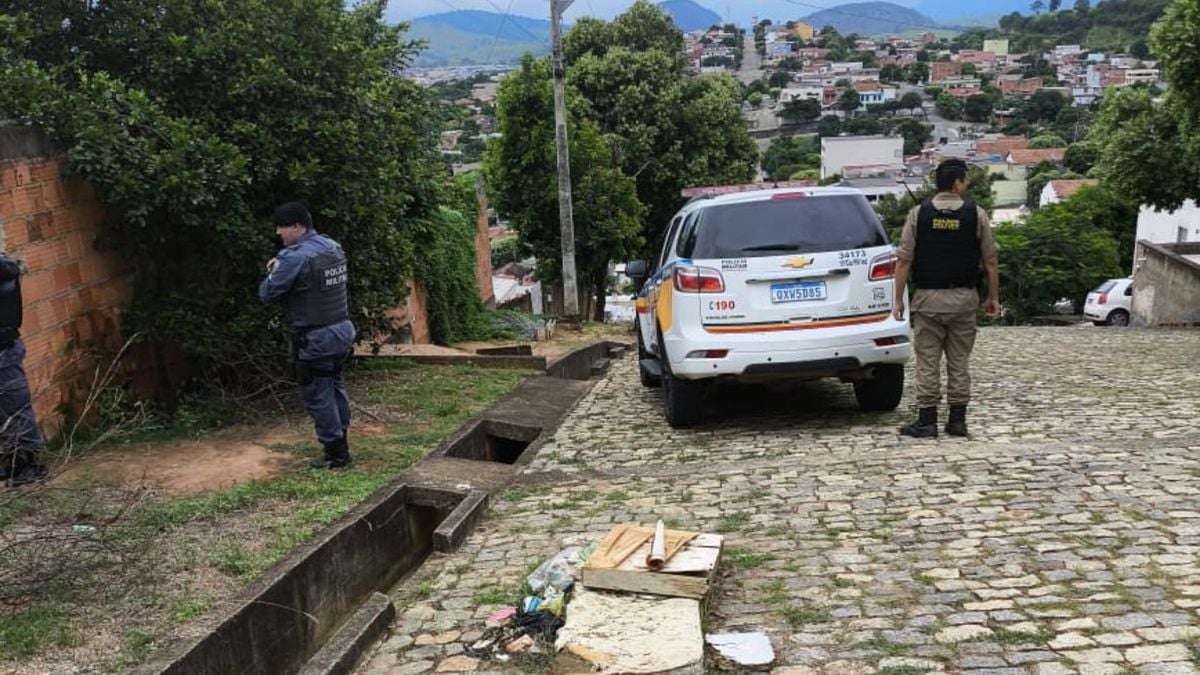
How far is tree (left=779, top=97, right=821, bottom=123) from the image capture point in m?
101

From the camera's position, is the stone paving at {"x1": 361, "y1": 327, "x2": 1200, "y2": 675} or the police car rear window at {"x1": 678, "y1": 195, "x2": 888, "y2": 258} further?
the police car rear window at {"x1": 678, "y1": 195, "x2": 888, "y2": 258}

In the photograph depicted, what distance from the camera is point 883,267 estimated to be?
682 cm

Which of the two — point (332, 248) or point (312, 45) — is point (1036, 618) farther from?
point (312, 45)

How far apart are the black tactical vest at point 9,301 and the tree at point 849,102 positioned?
107 meters

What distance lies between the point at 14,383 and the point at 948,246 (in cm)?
594

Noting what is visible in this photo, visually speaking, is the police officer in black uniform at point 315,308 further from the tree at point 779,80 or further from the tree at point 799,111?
the tree at point 779,80

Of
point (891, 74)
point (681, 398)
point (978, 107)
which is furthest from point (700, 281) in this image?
point (891, 74)

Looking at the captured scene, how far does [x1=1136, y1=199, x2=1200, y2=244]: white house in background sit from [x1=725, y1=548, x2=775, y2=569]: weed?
3052 centimetres

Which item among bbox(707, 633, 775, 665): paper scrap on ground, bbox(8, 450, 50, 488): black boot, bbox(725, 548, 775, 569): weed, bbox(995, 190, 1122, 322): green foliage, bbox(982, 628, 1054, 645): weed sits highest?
bbox(8, 450, 50, 488): black boot

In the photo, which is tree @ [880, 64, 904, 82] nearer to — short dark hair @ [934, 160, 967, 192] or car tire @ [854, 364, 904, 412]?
car tire @ [854, 364, 904, 412]

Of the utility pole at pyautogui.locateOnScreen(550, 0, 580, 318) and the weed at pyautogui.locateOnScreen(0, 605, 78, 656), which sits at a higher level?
the utility pole at pyautogui.locateOnScreen(550, 0, 580, 318)

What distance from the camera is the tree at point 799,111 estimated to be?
330ft

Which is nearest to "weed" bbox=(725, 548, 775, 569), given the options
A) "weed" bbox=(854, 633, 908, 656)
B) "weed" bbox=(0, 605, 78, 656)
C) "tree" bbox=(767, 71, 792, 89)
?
"weed" bbox=(854, 633, 908, 656)

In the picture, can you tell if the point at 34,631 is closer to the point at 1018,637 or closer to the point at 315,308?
the point at 315,308
